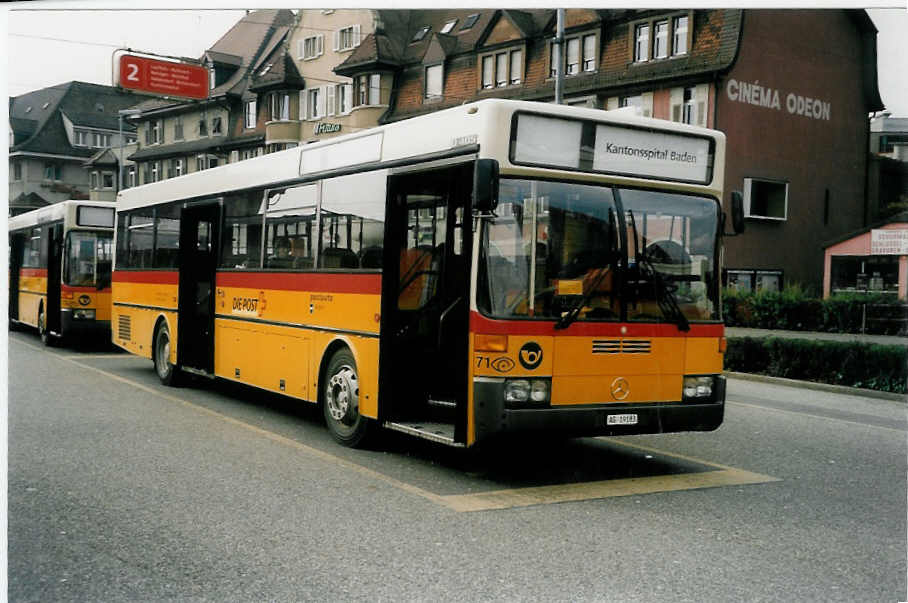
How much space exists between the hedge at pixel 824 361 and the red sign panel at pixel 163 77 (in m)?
10.0

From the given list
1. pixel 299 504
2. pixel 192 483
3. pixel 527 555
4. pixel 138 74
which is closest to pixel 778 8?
pixel 527 555

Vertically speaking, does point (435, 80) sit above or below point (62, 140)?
above

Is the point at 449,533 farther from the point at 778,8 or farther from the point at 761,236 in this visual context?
the point at 761,236

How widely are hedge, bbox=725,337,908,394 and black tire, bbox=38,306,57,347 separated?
13.0m

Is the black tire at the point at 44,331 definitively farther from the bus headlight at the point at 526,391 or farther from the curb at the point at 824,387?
the bus headlight at the point at 526,391

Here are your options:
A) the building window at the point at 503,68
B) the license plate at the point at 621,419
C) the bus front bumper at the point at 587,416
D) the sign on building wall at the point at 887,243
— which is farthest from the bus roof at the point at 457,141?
the building window at the point at 503,68

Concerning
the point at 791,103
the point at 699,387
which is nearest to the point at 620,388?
the point at 699,387

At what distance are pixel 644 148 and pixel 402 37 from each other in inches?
679

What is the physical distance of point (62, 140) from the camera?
1119cm

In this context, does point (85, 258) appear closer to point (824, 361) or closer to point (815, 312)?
point (824, 361)

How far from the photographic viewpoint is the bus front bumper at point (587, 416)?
7531 millimetres

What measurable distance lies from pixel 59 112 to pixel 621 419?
5.66 m

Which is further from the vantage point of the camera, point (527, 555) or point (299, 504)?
point (299, 504)

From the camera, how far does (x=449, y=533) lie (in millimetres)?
6453
